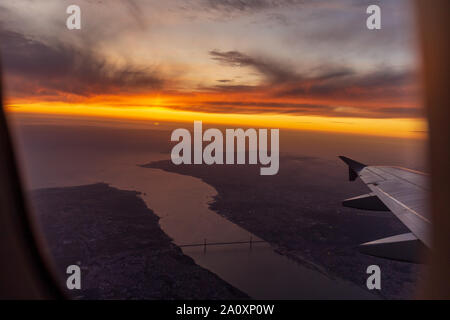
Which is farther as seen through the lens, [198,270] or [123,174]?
[123,174]

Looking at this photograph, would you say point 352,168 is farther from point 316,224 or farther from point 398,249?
point 316,224

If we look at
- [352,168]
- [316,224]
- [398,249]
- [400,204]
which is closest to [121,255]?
[352,168]

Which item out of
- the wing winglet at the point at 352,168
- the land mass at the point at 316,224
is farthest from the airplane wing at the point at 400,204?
the land mass at the point at 316,224

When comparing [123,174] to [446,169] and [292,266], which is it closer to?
[292,266]

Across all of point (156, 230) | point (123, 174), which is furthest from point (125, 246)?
point (123, 174)

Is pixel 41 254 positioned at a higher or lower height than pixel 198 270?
higher
